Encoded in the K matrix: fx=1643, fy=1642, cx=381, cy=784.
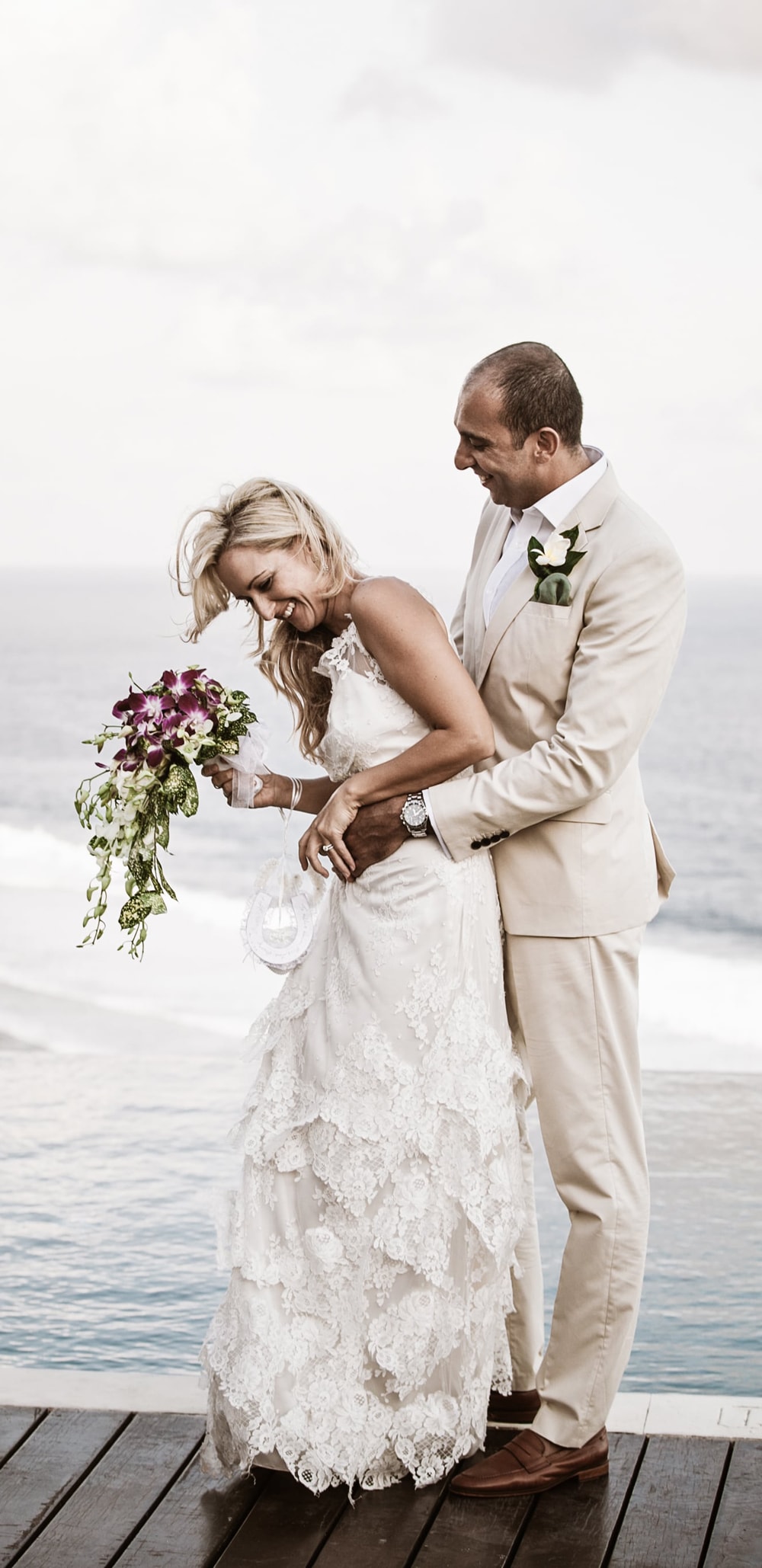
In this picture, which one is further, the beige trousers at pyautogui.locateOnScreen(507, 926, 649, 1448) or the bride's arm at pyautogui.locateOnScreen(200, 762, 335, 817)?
the bride's arm at pyautogui.locateOnScreen(200, 762, 335, 817)

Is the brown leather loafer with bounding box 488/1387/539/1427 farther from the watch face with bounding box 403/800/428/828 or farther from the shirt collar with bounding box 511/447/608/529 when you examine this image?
the shirt collar with bounding box 511/447/608/529

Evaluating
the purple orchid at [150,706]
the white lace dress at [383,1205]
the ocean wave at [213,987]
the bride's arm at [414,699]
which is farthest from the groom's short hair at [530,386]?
the ocean wave at [213,987]

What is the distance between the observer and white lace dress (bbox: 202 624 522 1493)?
2.68m

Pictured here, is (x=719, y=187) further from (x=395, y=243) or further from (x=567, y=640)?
(x=567, y=640)

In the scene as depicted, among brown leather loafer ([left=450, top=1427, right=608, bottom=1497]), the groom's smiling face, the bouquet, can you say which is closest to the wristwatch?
the bouquet

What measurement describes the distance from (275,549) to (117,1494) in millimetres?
1567

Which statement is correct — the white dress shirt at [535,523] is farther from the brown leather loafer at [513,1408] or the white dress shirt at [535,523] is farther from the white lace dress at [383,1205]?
the brown leather loafer at [513,1408]

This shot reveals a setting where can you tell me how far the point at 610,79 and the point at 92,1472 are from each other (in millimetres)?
20457

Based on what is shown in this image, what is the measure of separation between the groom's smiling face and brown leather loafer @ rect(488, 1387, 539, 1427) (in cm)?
160

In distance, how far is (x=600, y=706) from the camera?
2607mm

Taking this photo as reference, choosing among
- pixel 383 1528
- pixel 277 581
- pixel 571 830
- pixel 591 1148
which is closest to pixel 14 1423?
pixel 383 1528

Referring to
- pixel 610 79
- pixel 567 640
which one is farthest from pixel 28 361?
pixel 567 640

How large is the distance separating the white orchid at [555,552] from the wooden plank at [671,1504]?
1.52m

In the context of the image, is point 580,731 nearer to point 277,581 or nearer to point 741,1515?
point 277,581
